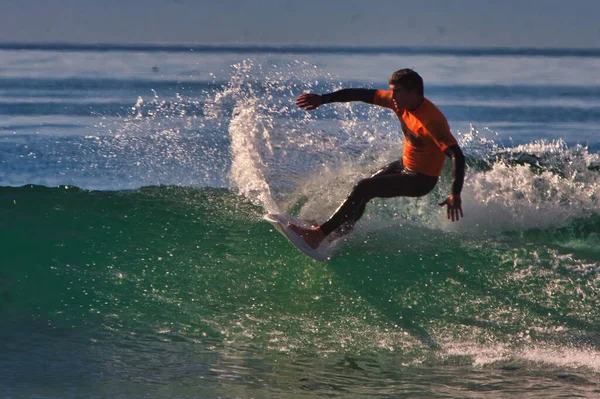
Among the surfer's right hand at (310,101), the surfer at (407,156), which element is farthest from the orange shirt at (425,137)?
the surfer's right hand at (310,101)

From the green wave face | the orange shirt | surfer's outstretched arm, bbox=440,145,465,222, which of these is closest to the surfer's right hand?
the orange shirt

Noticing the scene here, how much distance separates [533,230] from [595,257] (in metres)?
0.63

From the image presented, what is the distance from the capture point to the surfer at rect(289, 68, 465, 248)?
5.62 m

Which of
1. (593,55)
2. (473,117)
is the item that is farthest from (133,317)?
(593,55)

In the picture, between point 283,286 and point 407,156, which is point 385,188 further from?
point 283,286

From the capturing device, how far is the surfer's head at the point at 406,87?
5.68m

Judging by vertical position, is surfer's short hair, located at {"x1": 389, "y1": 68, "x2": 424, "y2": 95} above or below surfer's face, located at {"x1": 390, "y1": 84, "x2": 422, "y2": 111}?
above

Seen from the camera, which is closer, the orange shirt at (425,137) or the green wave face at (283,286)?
the green wave face at (283,286)

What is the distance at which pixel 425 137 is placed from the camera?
583cm

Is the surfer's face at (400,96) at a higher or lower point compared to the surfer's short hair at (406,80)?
lower

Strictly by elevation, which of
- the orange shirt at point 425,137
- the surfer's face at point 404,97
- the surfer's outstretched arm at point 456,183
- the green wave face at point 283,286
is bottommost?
the green wave face at point 283,286

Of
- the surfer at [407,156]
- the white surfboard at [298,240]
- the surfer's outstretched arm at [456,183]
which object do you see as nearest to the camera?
the surfer's outstretched arm at [456,183]

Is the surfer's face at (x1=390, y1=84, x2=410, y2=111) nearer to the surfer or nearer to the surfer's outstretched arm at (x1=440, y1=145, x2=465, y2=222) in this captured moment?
the surfer

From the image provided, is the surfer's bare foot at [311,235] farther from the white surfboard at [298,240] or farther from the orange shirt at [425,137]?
the orange shirt at [425,137]
